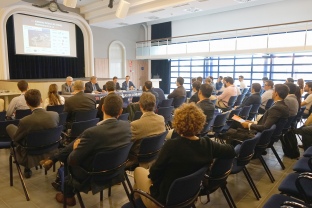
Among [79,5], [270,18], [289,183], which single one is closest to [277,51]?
[270,18]

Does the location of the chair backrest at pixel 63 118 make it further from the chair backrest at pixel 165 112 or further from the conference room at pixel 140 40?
the conference room at pixel 140 40

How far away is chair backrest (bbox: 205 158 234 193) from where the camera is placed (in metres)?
2.04

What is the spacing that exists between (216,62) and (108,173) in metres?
12.0

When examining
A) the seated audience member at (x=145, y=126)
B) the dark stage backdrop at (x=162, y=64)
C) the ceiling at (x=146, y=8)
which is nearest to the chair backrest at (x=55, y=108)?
the seated audience member at (x=145, y=126)

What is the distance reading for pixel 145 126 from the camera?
2.67 metres

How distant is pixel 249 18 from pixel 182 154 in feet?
38.6

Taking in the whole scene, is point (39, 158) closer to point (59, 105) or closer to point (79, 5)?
point (59, 105)

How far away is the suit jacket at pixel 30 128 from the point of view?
2674 mm

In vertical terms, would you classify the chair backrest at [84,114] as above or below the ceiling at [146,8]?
below

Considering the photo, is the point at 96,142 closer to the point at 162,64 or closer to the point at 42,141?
the point at 42,141

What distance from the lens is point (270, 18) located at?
10961mm

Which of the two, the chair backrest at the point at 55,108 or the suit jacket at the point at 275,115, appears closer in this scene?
the suit jacket at the point at 275,115

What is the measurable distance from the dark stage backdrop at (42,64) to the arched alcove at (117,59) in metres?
1.92

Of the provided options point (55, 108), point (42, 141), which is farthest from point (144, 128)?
point (55, 108)
